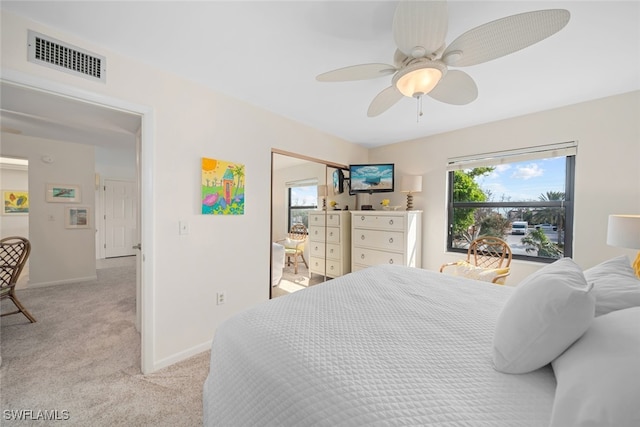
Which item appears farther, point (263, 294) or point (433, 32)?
point (263, 294)

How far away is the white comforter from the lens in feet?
1.95

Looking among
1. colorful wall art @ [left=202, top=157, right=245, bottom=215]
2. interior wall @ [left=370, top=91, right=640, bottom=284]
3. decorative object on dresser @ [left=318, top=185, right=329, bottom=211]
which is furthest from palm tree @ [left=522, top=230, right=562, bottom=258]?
colorful wall art @ [left=202, top=157, right=245, bottom=215]

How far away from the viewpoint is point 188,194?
2.00 meters

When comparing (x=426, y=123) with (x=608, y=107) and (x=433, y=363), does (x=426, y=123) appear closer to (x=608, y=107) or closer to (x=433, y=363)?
(x=608, y=107)

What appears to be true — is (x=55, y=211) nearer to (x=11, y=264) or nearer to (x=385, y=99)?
(x=11, y=264)

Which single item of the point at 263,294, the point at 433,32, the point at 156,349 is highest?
the point at 433,32

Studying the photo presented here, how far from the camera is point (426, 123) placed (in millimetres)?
2873

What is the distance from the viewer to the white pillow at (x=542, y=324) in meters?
0.65

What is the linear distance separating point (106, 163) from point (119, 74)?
4949 mm

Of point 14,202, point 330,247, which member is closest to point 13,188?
point 14,202

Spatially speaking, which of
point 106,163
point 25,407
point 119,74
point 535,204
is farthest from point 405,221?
point 106,163

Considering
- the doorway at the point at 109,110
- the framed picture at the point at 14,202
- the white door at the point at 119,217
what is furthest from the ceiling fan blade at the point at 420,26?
the framed picture at the point at 14,202

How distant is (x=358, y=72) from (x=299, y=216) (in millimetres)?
2081

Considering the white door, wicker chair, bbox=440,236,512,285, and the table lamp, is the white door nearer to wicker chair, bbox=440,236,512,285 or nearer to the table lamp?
wicker chair, bbox=440,236,512,285
